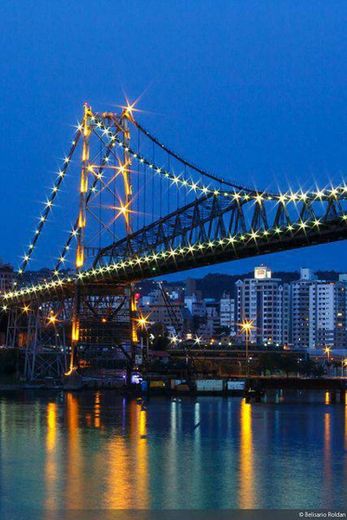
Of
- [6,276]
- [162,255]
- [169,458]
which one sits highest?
[6,276]

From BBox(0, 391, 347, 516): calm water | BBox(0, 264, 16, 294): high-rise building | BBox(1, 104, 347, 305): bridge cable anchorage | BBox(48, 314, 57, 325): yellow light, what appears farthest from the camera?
BBox(0, 264, 16, 294): high-rise building

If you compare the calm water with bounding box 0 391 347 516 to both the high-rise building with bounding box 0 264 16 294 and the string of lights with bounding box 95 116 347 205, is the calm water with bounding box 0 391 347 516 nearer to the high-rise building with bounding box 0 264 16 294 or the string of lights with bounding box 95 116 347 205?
the string of lights with bounding box 95 116 347 205

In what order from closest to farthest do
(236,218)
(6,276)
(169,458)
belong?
(169,458) → (236,218) → (6,276)

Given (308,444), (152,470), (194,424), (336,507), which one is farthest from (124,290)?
(336,507)

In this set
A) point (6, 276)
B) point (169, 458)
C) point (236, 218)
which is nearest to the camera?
point (169, 458)

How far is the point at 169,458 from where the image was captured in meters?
33.6

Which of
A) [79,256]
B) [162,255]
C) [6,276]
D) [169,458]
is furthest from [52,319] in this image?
[6,276]

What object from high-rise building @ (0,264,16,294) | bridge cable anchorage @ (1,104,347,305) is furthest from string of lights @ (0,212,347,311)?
high-rise building @ (0,264,16,294)

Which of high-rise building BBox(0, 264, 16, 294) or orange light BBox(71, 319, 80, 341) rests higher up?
high-rise building BBox(0, 264, 16, 294)

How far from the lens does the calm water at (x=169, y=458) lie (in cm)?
2536

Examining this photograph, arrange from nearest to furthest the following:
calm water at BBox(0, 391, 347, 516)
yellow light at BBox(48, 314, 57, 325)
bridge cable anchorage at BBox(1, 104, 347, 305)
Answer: calm water at BBox(0, 391, 347, 516) → bridge cable anchorage at BBox(1, 104, 347, 305) → yellow light at BBox(48, 314, 57, 325)

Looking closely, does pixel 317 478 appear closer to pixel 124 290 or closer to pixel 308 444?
pixel 308 444

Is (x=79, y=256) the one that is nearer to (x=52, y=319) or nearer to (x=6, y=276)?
(x=52, y=319)

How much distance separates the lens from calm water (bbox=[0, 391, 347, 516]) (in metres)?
25.4
